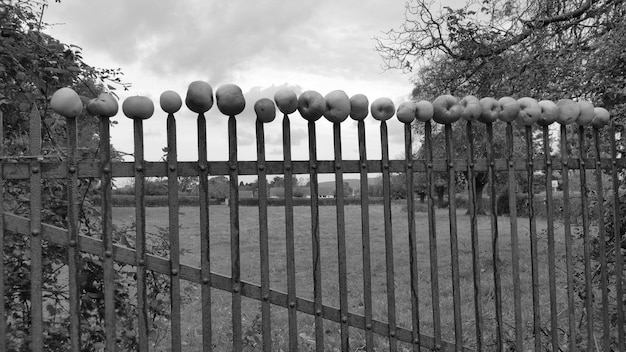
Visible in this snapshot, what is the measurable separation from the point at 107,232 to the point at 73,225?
156mm

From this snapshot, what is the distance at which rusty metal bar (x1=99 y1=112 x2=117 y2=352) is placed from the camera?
245cm

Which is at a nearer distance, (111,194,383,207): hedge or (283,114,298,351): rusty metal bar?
(283,114,298,351): rusty metal bar

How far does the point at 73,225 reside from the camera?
2.42 meters

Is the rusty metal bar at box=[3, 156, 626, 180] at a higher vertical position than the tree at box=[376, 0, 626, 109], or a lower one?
lower

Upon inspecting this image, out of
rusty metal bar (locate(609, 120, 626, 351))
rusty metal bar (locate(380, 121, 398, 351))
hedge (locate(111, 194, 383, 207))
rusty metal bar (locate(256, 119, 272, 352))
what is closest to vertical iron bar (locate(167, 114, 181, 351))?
hedge (locate(111, 194, 383, 207))

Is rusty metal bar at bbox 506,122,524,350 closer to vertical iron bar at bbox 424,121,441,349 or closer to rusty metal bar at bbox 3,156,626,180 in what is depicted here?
rusty metal bar at bbox 3,156,626,180

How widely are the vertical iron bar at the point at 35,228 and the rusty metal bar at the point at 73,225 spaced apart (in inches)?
A: 5.2

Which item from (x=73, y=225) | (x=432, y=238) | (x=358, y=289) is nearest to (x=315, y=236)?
(x=432, y=238)

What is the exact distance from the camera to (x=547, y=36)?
700 centimetres

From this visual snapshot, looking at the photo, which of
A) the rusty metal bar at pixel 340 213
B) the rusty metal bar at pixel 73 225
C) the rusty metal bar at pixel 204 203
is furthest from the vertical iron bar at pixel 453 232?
the rusty metal bar at pixel 73 225

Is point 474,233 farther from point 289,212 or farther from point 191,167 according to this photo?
point 191,167

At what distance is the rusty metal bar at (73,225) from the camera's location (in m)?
2.40

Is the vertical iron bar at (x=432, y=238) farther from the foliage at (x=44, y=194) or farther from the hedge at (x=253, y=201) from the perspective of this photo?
the foliage at (x=44, y=194)

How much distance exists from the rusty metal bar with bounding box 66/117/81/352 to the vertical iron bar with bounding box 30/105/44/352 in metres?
0.13
